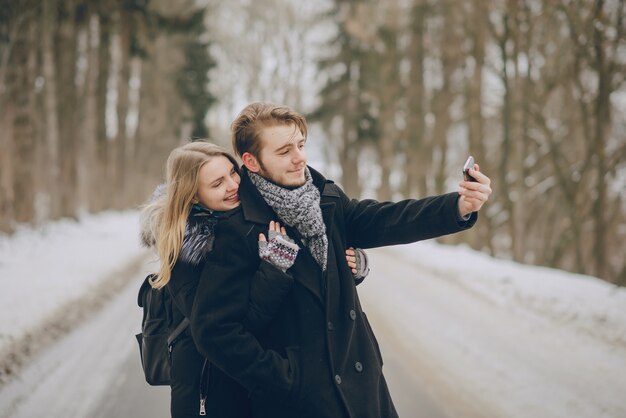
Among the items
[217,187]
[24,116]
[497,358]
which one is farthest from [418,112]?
[217,187]

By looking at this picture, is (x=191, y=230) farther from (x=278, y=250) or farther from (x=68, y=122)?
(x=68, y=122)

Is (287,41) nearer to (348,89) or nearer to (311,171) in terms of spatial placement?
(348,89)

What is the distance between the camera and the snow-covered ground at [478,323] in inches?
179

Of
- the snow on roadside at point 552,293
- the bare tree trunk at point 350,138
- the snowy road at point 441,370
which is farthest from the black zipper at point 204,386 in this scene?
the bare tree trunk at point 350,138

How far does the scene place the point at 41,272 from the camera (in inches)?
377

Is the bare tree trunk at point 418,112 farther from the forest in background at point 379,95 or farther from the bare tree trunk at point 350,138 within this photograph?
the bare tree trunk at point 350,138

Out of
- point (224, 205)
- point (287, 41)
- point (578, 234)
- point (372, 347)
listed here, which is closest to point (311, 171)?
point (224, 205)

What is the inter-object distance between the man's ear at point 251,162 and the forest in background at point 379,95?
0.82 metres

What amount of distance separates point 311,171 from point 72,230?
16.0 m

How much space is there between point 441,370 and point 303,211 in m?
3.44

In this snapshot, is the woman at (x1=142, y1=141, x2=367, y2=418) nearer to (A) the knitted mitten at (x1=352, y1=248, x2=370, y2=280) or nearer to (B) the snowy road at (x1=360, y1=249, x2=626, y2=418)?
(A) the knitted mitten at (x1=352, y1=248, x2=370, y2=280)

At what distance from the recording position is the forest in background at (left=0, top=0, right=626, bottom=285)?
41.7 ft

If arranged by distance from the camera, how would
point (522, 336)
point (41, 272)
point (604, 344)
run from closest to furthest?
point (604, 344)
point (522, 336)
point (41, 272)

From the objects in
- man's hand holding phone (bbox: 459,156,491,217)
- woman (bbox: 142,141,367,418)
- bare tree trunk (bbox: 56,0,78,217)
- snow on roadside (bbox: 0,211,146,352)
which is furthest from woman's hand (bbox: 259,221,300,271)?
bare tree trunk (bbox: 56,0,78,217)
